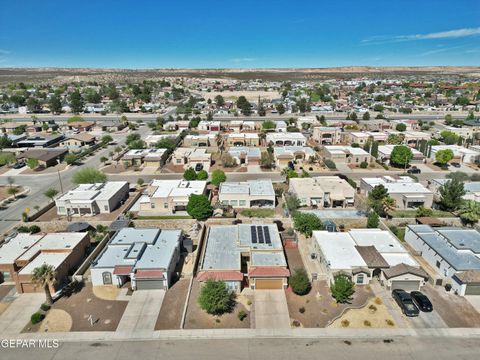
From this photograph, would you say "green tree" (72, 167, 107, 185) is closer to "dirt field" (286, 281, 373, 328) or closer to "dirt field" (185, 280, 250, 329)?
"dirt field" (185, 280, 250, 329)

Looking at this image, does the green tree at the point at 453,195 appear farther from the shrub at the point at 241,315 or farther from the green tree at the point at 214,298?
the green tree at the point at 214,298

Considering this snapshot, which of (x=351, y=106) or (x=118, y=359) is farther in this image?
(x=351, y=106)

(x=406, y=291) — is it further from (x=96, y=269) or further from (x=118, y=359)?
(x=96, y=269)

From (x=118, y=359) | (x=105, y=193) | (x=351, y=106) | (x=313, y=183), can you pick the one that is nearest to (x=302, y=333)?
(x=118, y=359)

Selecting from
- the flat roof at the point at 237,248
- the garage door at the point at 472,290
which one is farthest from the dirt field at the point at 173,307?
the garage door at the point at 472,290

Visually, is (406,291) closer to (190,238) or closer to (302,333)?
(302,333)

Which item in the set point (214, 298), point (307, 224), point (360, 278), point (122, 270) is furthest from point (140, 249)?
point (360, 278)

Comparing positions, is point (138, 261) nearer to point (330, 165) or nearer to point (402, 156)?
point (330, 165)

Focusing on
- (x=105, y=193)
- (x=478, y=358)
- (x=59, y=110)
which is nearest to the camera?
(x=478, y=358)

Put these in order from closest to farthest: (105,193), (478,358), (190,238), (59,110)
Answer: (478,358) → (190,238) → (105,193) → (59,110)
